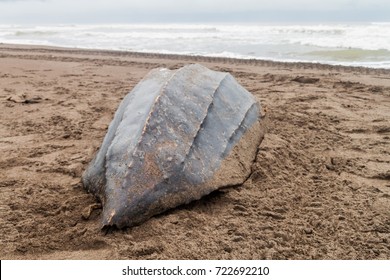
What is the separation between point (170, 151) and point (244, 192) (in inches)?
23.0

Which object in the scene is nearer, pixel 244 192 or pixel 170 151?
pixel 170 151

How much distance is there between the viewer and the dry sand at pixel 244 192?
2.01m

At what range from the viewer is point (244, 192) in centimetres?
250

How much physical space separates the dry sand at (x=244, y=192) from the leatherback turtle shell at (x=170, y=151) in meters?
0.09

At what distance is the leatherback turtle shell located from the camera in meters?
2.15

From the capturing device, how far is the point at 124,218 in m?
2.09

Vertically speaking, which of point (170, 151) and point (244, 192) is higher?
point (170, 151)

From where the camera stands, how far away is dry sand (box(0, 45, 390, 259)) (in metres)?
2.01

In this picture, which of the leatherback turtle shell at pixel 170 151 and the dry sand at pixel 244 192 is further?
the leatherback turtle shell at pixel 170 151

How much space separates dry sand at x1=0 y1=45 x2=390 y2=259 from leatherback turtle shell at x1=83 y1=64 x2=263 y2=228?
0.09 metres

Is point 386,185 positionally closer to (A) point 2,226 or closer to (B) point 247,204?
(B) point 247,204

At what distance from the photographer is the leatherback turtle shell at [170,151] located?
84.6 inches

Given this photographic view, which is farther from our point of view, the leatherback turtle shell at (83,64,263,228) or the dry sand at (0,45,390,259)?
the leatherback turtle shell at (83,64,263,228)

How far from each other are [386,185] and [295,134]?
3.41 feet
